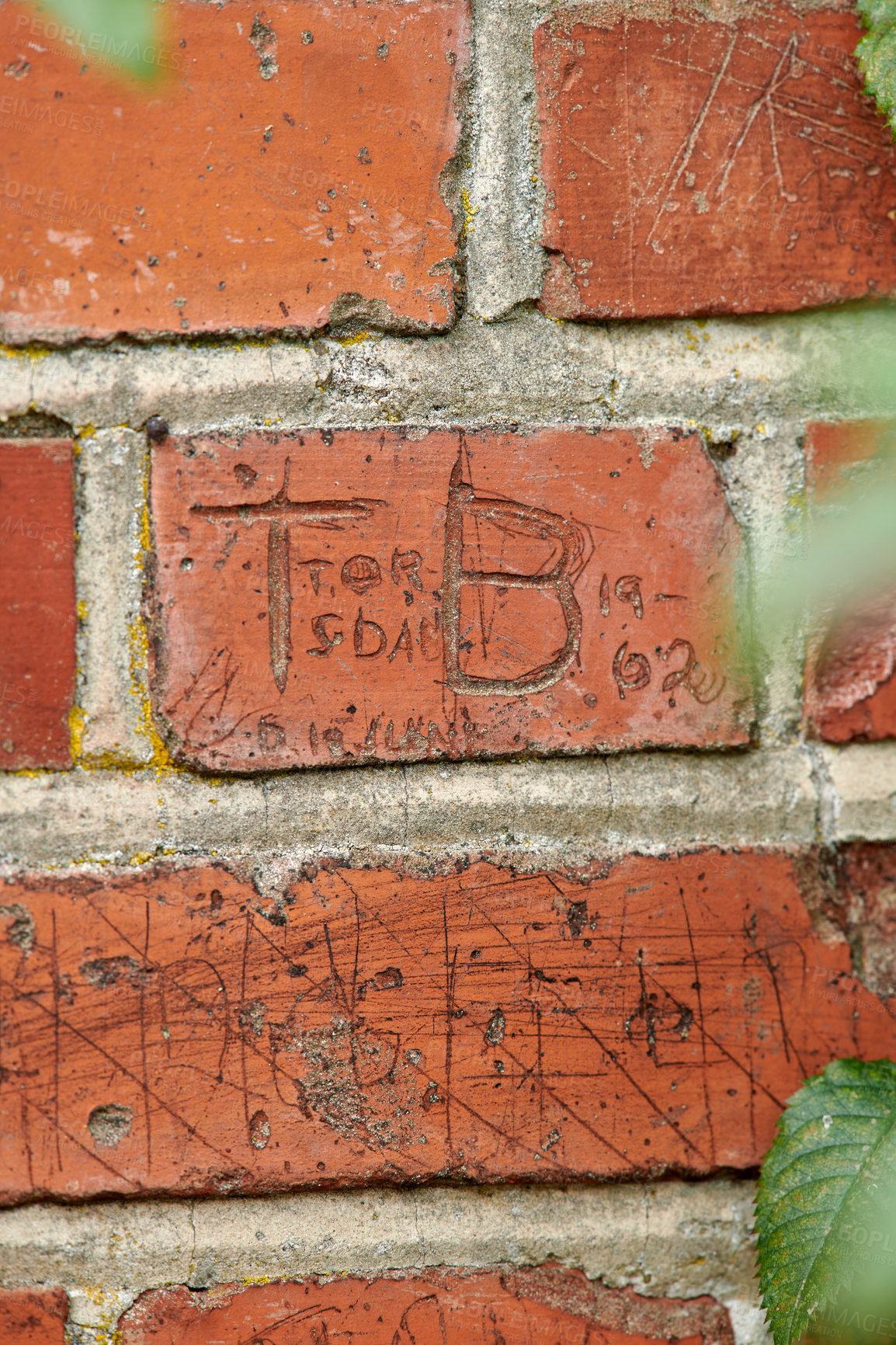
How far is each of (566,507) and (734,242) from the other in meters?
0.16

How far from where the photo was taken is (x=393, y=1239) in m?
0.47

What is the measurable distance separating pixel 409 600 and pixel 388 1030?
0.22 m

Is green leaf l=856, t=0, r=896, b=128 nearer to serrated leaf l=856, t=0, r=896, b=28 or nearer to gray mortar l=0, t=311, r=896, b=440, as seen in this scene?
serrated leaf l=856, t=0, r=896, b=28

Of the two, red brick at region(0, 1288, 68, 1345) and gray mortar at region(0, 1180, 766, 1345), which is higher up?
gray mortar at region(0, 1180, 766, 1345)

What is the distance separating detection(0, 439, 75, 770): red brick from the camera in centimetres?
47

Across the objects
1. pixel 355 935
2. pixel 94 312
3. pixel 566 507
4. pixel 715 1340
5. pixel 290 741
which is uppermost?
pixel 94 312

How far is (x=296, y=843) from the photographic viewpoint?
0.47 metres

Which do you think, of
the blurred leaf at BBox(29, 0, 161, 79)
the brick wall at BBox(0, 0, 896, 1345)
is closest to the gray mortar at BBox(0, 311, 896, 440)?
the brick wall at BBox(0, 0, 896, 1345)

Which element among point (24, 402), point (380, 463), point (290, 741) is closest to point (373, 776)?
point (290, 741)

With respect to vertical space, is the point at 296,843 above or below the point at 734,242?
below

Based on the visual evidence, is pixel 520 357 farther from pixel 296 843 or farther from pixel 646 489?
pixel 296 843

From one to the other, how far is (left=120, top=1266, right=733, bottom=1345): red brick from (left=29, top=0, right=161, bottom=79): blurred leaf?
1.77 ft

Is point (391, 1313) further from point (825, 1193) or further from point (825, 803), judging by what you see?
point (825, 803)

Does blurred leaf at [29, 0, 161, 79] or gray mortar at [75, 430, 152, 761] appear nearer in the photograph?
blurred leaf at [29, 0, 161, 79]
